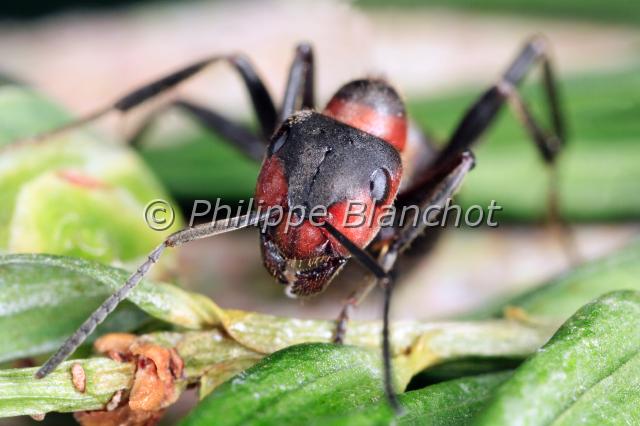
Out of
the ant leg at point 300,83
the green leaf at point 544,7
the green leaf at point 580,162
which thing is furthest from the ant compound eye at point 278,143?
the green leaf at point 544,7

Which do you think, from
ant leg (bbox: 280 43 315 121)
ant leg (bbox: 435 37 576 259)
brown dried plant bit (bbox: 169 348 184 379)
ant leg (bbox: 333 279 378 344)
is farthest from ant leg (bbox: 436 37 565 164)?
brown dried plant bit (bbox: 169 348 184 379)

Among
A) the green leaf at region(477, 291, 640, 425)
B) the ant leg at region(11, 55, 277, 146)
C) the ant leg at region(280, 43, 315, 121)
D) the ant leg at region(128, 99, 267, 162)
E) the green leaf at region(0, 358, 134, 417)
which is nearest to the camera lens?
the green leaf at region(477, 291, 640, 425)

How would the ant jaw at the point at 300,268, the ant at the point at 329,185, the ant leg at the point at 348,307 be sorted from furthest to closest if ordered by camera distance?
the ant jaw at the point at 300,268 < the ant at the point at 329,185 < the ant leg at the point at 348,307

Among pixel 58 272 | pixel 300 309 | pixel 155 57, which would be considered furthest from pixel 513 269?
pixel 155 57

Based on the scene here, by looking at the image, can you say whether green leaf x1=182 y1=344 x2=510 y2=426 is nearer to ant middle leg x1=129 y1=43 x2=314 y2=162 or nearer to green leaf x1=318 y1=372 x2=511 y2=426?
green leaf x1=318 y1=372 x2=511 y2=426

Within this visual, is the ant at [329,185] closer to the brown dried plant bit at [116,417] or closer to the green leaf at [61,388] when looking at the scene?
the green leaf at [61,388]

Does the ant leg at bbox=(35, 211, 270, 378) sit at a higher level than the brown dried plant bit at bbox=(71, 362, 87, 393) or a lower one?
higher
